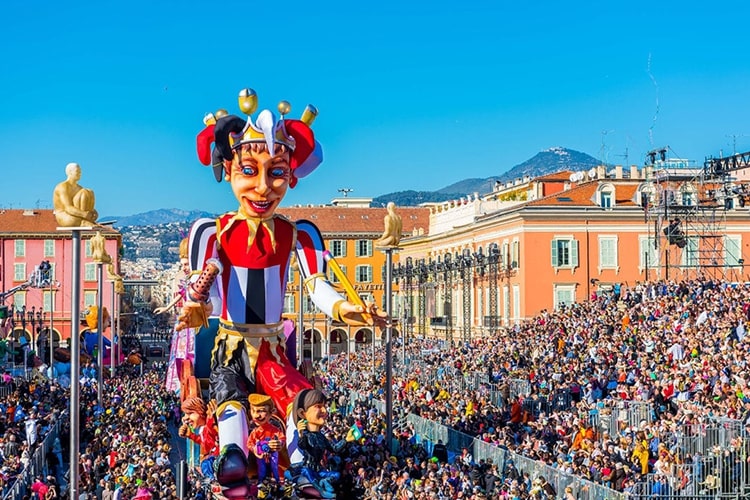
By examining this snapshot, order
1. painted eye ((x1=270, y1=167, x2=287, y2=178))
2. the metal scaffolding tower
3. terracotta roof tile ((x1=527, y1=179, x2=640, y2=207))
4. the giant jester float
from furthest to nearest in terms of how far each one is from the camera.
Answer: terracotta roof tile ((x1=527, y1=179, x2=640, y2=207)), the metal scaffolding tower, painted eye ((x1=270, y1=167, x2=287, y2=178)), the giant jester float

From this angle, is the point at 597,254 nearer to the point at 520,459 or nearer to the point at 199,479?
the point at 520,459

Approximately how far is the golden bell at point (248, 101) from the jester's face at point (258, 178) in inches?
24.9

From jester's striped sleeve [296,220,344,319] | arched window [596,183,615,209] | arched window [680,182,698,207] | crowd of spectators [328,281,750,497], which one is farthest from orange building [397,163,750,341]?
jester's striped sleeve [296,220,344,319]

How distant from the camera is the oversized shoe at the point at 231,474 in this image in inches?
608

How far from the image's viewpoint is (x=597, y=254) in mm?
56781

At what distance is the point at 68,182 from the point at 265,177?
2652 millimetres

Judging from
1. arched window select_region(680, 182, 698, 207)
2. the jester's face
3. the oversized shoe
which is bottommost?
the oversized shoe

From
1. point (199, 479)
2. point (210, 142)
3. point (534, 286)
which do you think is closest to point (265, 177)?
point (210, 142)

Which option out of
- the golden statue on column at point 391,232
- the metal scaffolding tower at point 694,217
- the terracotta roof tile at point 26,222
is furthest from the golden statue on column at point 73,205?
the terracotta roof tile at point 26,222

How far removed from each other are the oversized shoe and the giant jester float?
0.71 metres

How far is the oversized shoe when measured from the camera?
15445mm

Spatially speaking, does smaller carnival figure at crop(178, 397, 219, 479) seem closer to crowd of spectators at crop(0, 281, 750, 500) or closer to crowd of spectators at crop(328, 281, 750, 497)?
crowd of spectators at crop(0, 281, 750, 500)

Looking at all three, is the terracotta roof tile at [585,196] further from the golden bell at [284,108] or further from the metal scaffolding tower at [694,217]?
the golden bell at [284,108]

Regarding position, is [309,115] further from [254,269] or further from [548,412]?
[548,412]
